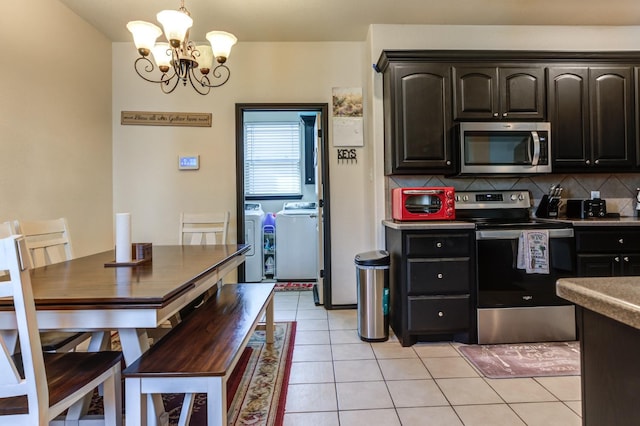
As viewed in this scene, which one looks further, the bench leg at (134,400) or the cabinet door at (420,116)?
the cabinet door at (420,116)

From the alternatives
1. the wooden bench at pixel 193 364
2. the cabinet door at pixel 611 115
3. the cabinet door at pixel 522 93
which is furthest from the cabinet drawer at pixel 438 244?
the cabinet door at pixel 611 115

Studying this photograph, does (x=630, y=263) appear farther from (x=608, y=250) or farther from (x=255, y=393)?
(x=255, y=393)

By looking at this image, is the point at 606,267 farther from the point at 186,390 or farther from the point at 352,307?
the point at 186,390

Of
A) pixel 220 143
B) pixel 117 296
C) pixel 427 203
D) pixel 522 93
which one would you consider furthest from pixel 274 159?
pixel 117 296

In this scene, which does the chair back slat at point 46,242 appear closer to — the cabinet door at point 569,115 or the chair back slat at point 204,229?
the chair back slat at point 204,229

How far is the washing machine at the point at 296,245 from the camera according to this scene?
4.57 m

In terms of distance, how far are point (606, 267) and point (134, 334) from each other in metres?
3.09

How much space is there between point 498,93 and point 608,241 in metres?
1.39

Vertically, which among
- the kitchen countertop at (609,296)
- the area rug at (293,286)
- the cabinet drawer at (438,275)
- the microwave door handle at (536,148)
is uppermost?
the microwave door handle at (536,148)

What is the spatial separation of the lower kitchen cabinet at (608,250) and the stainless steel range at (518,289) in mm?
78

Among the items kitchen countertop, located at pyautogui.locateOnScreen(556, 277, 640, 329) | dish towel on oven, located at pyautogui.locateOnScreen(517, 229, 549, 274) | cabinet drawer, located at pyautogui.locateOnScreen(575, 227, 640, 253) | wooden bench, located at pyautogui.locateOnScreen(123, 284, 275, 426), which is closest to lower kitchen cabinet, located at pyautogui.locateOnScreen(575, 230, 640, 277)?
cabinet drawer, located at pyautogui.locateOnScreen(575, 227, 640, 253)

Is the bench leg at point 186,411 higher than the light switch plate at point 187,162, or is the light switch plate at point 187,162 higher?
the light switch plate at point 187,162

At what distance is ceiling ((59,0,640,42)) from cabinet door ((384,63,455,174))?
53 cm

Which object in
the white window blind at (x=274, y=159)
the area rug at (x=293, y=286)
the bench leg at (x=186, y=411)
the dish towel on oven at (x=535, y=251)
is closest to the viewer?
the bench leg at (x=186, y=411)
